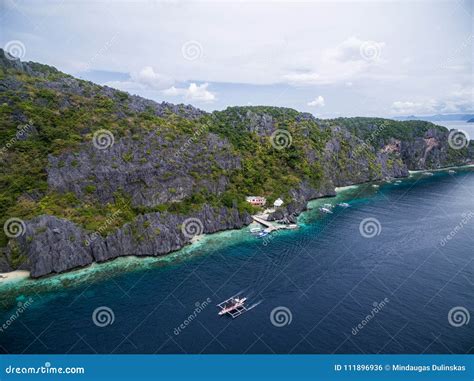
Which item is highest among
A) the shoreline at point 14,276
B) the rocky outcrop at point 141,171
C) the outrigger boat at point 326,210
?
the rocky outcrop at point 141,171

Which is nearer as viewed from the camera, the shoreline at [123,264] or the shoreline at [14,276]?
the shoreline at [14,276]

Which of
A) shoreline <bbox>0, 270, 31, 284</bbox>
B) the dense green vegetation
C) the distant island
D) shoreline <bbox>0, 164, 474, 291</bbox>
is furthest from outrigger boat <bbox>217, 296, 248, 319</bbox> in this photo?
shoreline <bbox>0, 270, 31, 284</bbox>

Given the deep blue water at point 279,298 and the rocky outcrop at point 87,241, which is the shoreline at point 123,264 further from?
the deep blue water at point 279,298

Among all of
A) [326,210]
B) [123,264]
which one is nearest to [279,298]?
[123,264]

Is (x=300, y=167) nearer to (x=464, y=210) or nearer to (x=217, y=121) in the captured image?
(x=217, y=121)

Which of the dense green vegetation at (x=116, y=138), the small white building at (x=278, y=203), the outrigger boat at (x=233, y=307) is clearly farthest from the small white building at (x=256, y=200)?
the outrigger boat at (x=233, y=307)

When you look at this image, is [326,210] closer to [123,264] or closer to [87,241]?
[123,264]

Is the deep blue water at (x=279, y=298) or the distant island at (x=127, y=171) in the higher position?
the distant island at (x=127, y=171)
